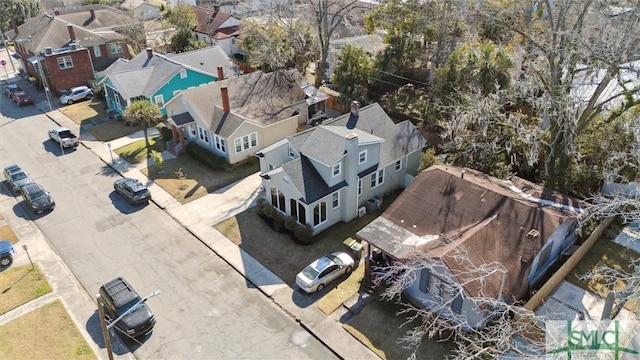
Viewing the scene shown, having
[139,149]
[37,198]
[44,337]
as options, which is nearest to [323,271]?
[44,337]

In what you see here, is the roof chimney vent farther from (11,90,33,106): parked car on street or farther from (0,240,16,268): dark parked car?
(11,90,33,106): parked car on street

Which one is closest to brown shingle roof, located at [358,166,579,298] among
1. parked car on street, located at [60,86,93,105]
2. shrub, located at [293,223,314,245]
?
shrub, located at [293,223,314,245]

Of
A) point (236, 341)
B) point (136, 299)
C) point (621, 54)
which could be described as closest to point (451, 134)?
point (621, 54)

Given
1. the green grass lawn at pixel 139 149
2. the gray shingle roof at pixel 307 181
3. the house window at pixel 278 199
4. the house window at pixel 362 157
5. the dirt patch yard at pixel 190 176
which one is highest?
the house window at pixel 362 157

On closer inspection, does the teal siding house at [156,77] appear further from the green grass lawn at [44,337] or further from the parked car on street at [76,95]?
the green grass lawn at [44,337]

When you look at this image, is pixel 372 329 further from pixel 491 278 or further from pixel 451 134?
pixel 451 134

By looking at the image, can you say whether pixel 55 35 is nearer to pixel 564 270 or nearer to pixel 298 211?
pixel 298 211

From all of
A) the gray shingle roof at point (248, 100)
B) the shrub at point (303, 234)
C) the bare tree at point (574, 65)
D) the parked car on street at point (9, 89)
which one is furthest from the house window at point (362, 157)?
the parked car on street at point (9, 89)
